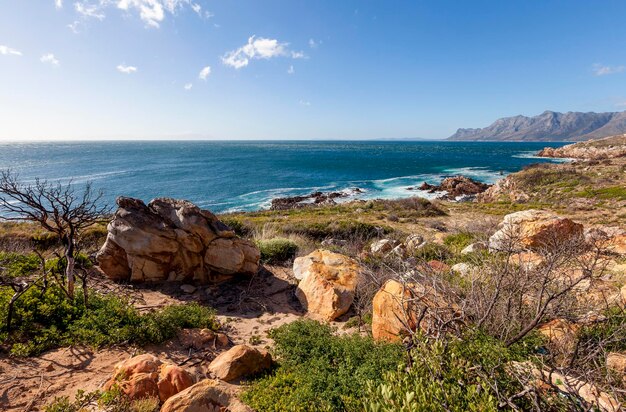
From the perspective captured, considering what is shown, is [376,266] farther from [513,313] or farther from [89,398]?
[89,398]

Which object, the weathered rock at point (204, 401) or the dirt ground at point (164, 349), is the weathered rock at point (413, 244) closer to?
the dirt ground at point (164, 349)

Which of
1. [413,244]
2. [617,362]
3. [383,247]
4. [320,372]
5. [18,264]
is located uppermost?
[18,264]

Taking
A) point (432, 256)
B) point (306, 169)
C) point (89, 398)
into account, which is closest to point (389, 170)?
point (306, 169)

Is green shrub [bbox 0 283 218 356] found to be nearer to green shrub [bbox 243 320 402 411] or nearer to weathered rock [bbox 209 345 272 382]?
weathered rock [bbox 209 345 272 382]

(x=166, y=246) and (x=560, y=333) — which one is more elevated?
(x=166, y=246)

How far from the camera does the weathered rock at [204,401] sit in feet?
14.1

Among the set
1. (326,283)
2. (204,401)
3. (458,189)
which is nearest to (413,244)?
(326,283)

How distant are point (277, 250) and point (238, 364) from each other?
265 inches

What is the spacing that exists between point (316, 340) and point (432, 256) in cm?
799

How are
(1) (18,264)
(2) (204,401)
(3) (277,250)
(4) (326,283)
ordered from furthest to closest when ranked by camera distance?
(3) (277,250), (1) (18,264), (4) (326,283), (2) (204,401)

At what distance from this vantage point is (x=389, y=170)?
2911 inches

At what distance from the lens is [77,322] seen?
6.39 metres

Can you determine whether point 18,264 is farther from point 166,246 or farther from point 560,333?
point 560,333

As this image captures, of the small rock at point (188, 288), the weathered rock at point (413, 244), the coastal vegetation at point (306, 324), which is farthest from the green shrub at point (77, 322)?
the weathered rock at point (413, 244)
